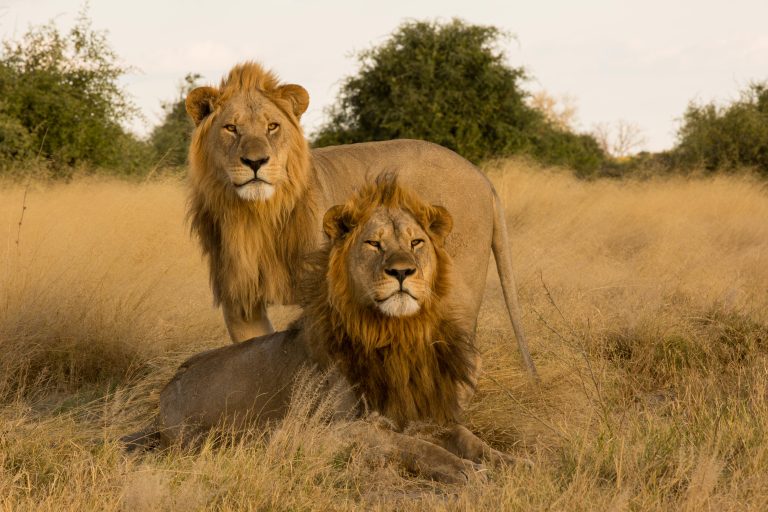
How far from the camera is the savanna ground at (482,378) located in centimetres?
338

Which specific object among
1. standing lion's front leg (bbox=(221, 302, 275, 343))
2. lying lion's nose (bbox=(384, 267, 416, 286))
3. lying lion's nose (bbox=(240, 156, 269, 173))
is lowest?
standing lion's front leg (bbox=(221, 302, 275, 343))

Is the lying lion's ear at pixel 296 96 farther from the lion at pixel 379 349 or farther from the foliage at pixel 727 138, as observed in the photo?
the foliage at pixel 727 138

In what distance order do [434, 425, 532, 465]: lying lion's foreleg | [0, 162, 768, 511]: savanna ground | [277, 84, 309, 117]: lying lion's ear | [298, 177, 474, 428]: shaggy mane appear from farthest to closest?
[277, 84, 309, 117]: lying lion's ear < [298, 177, 474, 428]: shaggy mane < [434, 425, 532, 465]: lying lion's foreleg < [0, 162, 768, 511]: savanna ground

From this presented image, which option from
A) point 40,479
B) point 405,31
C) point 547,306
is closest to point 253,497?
point 40,479

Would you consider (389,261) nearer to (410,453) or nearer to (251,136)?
(410,453)

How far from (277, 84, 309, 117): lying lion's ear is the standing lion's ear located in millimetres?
1349

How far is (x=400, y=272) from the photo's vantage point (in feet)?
12.7

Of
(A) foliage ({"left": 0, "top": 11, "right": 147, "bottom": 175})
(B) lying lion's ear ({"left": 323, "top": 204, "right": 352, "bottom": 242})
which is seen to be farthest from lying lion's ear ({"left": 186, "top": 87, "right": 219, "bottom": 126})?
(A) foliage ({"left": 0, "top": 11, "right": 147, "bottom": 175})

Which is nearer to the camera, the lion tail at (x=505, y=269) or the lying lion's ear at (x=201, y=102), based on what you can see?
the lying lion's ear at (x=201, y=102)

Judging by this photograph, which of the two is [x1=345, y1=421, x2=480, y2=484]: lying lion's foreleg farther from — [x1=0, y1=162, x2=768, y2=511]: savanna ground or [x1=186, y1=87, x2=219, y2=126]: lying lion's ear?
[x1=186, y1=87, x2=219, y2=126]: lying lion's ear

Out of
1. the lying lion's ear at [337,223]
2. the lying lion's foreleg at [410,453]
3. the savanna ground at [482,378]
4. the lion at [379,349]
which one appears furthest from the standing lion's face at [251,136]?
the lying lion's foreleg at [410,453]

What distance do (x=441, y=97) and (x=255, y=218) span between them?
14.6m

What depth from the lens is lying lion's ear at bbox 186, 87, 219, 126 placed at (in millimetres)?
5125

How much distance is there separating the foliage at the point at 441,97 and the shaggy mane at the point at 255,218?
1383cm
